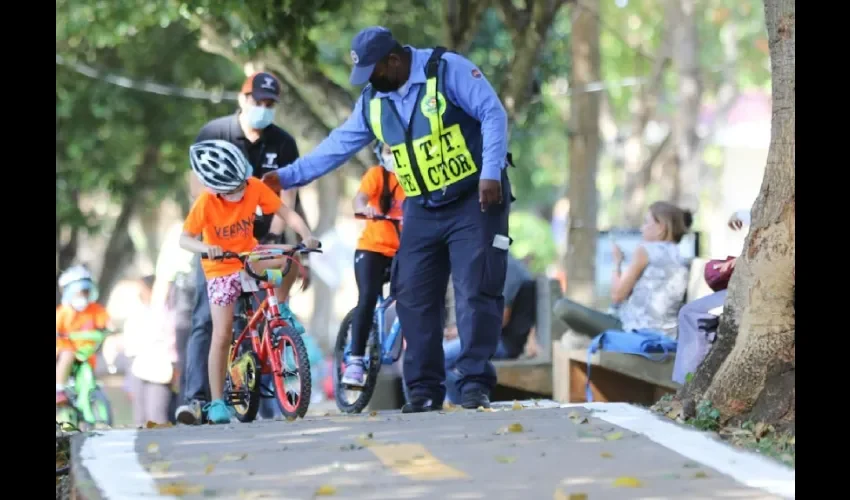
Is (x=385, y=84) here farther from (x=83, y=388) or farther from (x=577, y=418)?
(x=83, y=388)

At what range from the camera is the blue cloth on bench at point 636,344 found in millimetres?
11750

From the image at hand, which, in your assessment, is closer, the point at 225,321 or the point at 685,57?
the point at 225,321

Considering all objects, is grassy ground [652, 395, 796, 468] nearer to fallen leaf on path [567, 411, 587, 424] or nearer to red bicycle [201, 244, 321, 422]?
fallen leaf on path [567, 411, 587, 424]

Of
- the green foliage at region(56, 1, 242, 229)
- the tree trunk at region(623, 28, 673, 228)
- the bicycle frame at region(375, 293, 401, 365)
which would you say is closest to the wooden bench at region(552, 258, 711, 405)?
the bicycle frame at region(375, 293, 401, 365)

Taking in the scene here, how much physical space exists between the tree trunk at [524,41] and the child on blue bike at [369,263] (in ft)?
Result: 23.8

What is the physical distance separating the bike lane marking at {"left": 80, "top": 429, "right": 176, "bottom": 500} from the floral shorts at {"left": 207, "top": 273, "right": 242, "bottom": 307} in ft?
5.60

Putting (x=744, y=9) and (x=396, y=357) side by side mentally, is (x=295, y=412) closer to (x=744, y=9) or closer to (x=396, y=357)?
(x=396, y=357)

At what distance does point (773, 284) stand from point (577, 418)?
3.38ft

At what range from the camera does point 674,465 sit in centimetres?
667

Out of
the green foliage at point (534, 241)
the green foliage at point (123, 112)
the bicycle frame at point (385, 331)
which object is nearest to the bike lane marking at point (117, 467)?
the bicycle frame at point (385, 331)

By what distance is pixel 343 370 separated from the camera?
429 inches

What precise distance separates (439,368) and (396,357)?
5.62 feet
